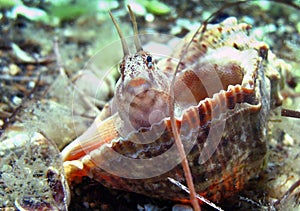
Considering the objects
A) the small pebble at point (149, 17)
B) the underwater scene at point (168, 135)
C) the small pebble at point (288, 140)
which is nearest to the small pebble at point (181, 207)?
the underwater scene at point (168, 135)

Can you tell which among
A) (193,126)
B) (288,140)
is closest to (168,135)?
(193,126)

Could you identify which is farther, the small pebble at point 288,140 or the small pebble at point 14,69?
the small pebble at point 14,69

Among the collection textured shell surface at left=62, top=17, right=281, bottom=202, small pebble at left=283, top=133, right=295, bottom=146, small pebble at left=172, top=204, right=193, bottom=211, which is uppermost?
textured shell surface at left=62, top=17, right=281, bottom=202

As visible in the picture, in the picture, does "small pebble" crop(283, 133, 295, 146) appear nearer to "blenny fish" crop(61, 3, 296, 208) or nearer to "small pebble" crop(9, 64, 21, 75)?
"blenny fish" crop(61, 3, 296, 208)

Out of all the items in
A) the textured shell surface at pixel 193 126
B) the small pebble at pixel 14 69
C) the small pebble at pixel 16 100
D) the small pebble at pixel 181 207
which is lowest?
the small pebble at pixel 181 207

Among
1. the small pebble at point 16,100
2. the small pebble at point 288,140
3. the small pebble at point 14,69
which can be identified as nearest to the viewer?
the small pebble at point 288,140

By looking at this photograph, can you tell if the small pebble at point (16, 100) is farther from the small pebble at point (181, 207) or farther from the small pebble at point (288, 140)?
the small pebble at point (288, 140)

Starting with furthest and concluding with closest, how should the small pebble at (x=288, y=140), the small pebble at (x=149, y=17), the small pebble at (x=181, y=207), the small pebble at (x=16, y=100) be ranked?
the small pebble at (x=149, y=17)
the small pebble at (x=16, y=100)
the small pebble at (x=288, y=140)
the small pebble at (x=181, y=207)

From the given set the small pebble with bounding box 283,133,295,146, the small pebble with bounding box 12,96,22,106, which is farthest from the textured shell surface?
the small pebble with bounding box 12,96,22,106
